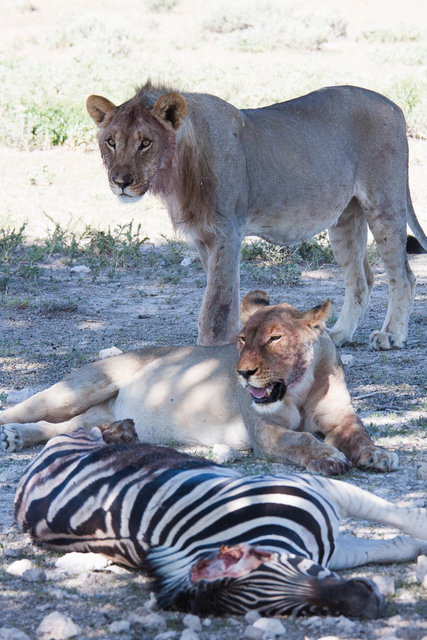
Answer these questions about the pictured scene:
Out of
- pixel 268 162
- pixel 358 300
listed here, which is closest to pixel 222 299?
pixel 268 162

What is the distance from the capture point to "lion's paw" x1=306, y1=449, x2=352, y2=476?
3.91 m

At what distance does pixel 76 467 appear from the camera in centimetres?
308

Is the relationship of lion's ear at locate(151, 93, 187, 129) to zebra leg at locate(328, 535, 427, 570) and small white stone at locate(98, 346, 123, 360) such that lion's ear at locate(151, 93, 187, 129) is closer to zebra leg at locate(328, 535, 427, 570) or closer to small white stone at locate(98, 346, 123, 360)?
small white stone at locate(98, 346, 123, 360)

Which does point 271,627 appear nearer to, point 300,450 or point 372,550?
point 372,550

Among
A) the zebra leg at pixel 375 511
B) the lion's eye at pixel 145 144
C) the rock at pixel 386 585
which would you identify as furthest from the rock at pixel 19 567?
the lion's eye at pixel 145 144

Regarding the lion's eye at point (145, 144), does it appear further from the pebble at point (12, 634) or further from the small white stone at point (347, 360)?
the pebble at point (12, 634)

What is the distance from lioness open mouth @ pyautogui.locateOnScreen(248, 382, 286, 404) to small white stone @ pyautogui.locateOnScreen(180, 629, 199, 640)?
177cm

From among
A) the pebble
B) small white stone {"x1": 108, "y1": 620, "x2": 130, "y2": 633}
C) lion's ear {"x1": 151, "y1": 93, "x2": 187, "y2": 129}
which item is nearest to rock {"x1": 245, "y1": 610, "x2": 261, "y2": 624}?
small white stone {"x1": 108, "y1": 620, "x2": 130, "y2": 633}

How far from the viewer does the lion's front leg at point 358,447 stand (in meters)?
3.98

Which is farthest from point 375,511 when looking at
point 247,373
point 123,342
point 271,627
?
point 123,342

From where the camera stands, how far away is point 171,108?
5414 mm

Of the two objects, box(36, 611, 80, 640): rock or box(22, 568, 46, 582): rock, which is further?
box(22, 568, 46, 582): rock

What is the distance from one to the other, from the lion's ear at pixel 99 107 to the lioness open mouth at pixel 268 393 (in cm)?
215

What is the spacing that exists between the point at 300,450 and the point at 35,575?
146 centimetres
